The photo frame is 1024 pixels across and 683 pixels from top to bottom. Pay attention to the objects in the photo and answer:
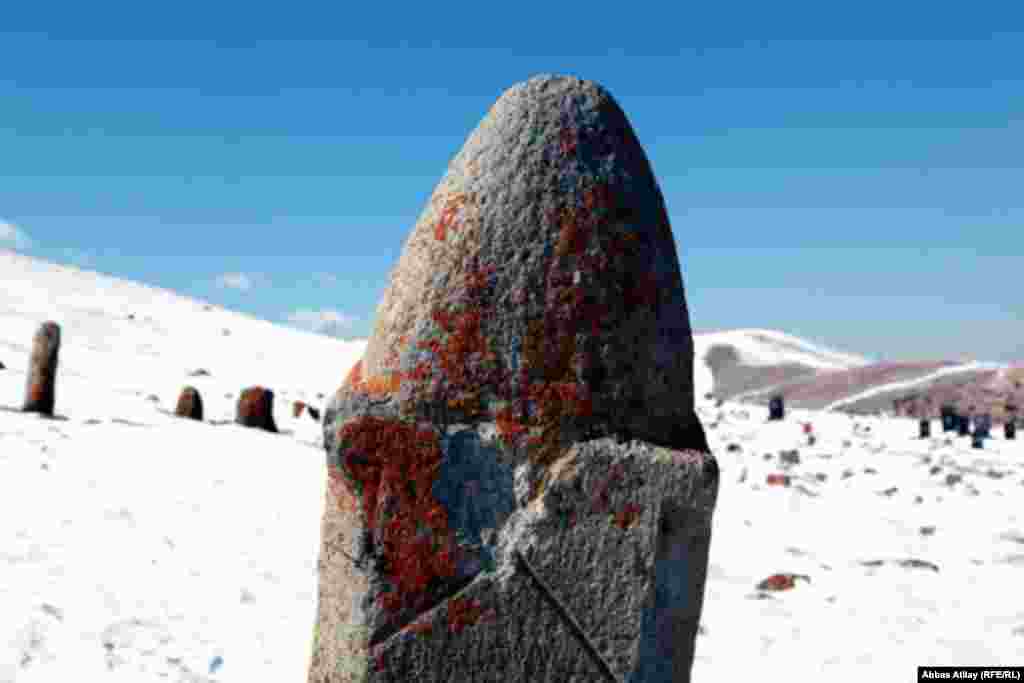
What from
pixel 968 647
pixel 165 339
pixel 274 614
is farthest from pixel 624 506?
pixel 165 339

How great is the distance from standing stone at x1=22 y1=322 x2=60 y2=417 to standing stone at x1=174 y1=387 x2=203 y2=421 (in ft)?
8.85

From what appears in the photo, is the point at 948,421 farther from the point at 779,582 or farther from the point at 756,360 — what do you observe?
the point at 756,360

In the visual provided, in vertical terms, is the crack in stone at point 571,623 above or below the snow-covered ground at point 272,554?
above

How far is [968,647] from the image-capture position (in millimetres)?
6566

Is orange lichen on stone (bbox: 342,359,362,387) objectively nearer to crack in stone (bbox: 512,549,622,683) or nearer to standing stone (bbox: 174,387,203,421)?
crack in stone (bbox: 512,549,622,683)

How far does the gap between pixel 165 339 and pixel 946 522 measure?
67.9 feet

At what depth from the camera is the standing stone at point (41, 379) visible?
35.4 ft

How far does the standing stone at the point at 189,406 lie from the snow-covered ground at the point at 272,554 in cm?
31

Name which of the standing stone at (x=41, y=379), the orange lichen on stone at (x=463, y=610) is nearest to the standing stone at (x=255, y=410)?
the standing stone at (x=41, y=379)

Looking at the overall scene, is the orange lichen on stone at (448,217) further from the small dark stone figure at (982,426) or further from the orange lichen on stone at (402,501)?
the small dark stone figure at (982,426)

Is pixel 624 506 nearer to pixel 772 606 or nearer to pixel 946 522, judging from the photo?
pixel 772 606

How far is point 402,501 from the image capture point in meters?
2.85

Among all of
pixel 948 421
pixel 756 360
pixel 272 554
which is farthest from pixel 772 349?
pixel 272 554

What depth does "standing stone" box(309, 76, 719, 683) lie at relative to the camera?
281 cm
